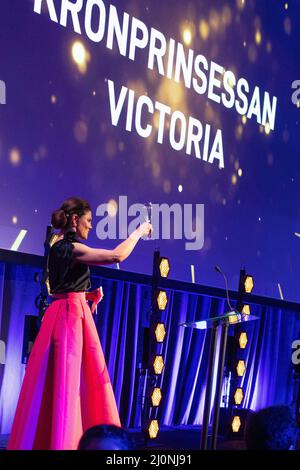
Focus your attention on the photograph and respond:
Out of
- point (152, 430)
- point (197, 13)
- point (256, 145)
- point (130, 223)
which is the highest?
point (197, 13)

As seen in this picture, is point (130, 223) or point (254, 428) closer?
point (254, 428)

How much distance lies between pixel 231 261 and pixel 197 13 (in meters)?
1.99

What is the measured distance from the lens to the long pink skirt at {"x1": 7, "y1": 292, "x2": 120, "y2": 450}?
3.26 metres

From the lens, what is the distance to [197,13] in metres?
6.14

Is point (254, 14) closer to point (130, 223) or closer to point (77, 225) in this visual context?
point (130, 223)

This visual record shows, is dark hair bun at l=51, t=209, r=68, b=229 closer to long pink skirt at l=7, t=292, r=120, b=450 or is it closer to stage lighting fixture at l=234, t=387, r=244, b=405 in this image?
long pink skirt at l=7, t=292, r=120, b=450

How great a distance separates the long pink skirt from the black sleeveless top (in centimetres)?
7

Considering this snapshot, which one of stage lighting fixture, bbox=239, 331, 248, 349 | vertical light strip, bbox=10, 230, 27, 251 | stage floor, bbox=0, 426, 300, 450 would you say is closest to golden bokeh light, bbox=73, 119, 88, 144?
vertical light strip, bbox=10, 230, 27, 251

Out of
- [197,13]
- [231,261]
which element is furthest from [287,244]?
[197,13]

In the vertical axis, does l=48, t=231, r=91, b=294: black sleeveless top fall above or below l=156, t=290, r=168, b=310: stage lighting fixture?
below

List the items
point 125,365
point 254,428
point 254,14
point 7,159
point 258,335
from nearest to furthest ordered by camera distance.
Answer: point 254,428 → point 7,159 → point 125,365 → point 254,14 → point 258,335

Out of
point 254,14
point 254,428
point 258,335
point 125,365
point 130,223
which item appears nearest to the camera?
point 254,428

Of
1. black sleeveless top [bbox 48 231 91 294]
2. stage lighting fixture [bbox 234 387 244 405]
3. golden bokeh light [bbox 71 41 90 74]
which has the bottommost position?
stage lighting fixture [bbox 234 387 244 405]

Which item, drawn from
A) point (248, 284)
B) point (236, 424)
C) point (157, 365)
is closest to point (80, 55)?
point (157, 365)
